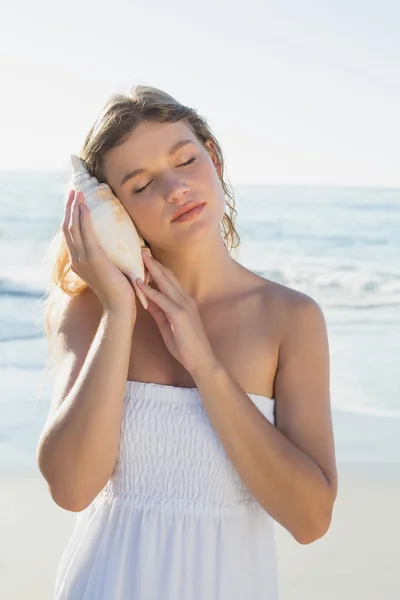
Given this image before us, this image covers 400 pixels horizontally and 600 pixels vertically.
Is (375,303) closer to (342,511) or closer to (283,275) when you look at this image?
(283,275)

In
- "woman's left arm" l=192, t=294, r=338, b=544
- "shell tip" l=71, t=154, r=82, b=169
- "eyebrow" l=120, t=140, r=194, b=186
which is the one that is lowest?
"woman's left arm" l=192, t=294, r=338, b=544

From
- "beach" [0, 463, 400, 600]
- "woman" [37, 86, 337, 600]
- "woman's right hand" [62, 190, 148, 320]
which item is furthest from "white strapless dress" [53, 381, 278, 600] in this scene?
"beach" [0, 463, 400, 600]

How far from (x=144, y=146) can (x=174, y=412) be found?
634 mm

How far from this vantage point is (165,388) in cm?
234

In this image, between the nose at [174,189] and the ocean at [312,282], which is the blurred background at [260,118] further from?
the nose at [174,189]

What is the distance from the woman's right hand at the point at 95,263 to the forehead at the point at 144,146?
0.14 meters

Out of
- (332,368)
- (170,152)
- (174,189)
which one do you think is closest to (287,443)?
(174,189)

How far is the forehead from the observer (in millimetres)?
2395

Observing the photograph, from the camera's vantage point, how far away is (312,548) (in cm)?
460

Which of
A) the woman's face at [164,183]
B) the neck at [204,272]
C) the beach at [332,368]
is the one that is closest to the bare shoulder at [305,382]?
the neck at [204,272]

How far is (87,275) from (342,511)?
3.04 m

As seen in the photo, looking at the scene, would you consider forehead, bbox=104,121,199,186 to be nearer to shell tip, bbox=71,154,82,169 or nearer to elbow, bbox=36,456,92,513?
shell tip, bbox=71,154,82,169

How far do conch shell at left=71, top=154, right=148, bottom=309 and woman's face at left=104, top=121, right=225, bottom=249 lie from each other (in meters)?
0.04

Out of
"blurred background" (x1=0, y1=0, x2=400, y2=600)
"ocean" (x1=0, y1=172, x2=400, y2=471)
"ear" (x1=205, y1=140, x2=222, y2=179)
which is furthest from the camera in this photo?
"blurred background" (x1=0, y1=0, x2=400, y2=600)
